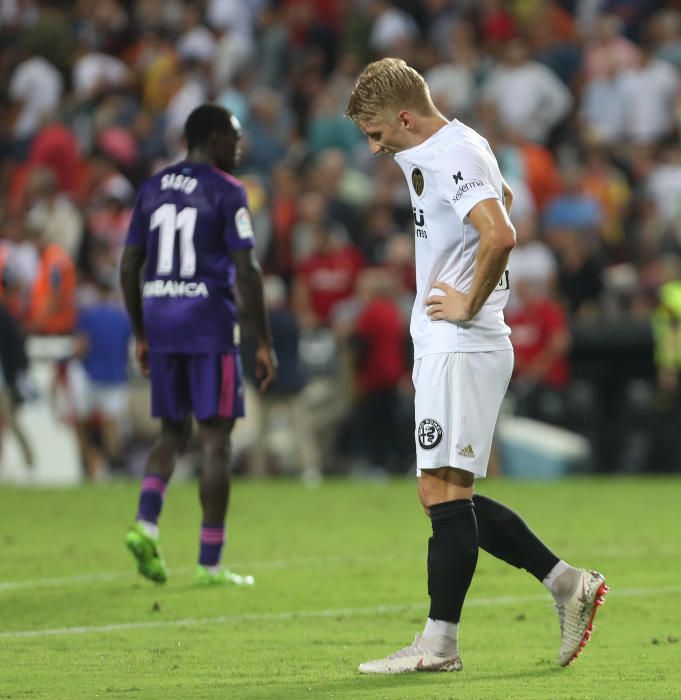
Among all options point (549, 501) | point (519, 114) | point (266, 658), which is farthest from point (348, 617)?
point (519, 114)

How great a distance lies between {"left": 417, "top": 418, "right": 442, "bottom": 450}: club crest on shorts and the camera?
244 inches

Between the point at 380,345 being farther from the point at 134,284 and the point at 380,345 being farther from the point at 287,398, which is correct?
the point at 134,284

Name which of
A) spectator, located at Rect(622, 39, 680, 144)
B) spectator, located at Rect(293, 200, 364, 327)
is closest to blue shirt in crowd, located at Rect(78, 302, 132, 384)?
spectator, located at Rect(293, 200, 364, 327)

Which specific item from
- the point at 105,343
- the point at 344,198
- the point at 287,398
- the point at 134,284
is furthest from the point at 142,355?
the point at 344,198

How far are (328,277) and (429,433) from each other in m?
13.1

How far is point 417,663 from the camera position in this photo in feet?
20.6

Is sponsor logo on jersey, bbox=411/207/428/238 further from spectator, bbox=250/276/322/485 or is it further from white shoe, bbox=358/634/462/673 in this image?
spectator, bbox=250/276/322/485

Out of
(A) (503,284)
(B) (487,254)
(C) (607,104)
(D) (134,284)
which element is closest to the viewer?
(B) (487,254)

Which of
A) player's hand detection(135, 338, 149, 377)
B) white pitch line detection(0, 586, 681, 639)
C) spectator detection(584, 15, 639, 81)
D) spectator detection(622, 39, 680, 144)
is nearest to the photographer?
white pitch line detection(0, 586, 681, 639)

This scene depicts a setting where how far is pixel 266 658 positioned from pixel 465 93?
610 inches

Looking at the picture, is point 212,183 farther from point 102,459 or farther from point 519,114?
point 519,114

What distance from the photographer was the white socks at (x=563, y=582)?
21.5 feet

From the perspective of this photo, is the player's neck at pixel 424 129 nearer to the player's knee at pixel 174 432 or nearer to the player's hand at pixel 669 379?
the player's knee at pixel 174 432

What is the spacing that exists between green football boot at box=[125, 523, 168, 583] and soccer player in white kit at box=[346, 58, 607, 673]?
2.55 metres
